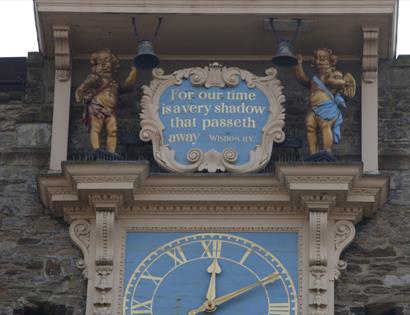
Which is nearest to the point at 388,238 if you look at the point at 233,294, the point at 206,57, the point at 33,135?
the point at 233,294

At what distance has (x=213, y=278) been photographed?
19.8 metres

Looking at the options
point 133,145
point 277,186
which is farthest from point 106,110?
point 277,186

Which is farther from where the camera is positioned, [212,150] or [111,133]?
[111,133]

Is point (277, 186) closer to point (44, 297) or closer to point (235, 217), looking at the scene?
point (235, 217)

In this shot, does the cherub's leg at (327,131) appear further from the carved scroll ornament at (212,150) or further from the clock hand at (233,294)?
the clock hand at (233,294)

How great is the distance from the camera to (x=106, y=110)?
20531 mm

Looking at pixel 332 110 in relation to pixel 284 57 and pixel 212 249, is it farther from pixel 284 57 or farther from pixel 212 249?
pixel 212 249

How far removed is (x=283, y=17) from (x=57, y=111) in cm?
227

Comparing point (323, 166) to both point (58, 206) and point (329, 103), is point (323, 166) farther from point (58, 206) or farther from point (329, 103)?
point (58, 206)

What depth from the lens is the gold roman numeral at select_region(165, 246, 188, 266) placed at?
65.4 feet

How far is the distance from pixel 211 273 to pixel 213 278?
0.06 m

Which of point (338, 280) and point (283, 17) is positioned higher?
point (283, 17)

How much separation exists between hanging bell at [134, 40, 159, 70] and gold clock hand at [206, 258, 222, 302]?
6.49 ft

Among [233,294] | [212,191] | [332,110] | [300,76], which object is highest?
[300,76]
